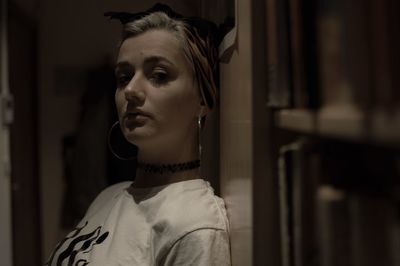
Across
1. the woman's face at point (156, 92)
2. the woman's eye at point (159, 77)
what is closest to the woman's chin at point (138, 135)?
the woman's face at point (156, 92)

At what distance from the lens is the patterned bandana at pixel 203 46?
3.56ft

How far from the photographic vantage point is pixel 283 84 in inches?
23.7

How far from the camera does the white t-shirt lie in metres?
0.87

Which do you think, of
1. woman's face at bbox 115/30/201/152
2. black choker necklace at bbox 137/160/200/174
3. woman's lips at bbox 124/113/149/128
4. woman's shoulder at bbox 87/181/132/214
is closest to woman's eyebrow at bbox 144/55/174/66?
woman's face at bbox 115/30/201/152

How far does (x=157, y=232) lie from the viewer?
932 mm

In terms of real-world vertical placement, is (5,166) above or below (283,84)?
below

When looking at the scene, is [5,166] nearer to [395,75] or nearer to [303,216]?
[303,216]

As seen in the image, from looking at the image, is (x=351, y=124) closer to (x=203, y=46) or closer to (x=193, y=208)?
(x=193, y=208)

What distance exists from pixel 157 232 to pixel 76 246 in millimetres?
247

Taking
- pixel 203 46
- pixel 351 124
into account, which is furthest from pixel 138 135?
pixel 351 124

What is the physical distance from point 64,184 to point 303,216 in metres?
1.93

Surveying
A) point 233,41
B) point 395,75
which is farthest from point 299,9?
point 233,41

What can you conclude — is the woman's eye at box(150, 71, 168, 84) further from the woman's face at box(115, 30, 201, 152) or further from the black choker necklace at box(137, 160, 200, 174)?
the black choker necklace at box(137, 160, 200, 174)

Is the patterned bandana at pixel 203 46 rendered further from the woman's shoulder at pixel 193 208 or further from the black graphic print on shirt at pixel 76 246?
the black graphic print on shirt at pixel 76 246
